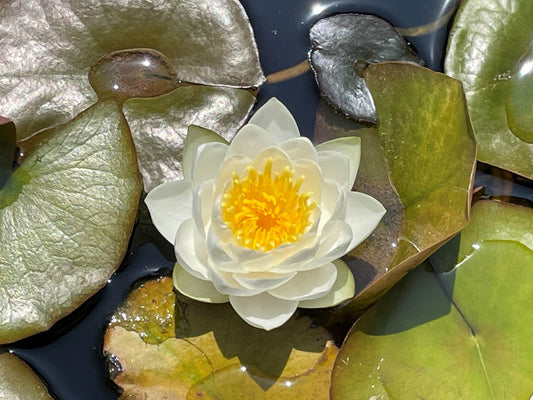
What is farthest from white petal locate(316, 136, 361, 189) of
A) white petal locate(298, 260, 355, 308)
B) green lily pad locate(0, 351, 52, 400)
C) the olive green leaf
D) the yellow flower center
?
green lily pad locate(0, 351, 52, 400)

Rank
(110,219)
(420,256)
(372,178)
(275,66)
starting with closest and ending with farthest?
(420,256) → (110,219) → (372,178) → (275,66)

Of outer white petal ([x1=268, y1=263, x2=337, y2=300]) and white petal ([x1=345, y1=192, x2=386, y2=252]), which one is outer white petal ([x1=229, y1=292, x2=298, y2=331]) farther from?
white petal ([x1=345, y1=192, x2=386, y2=252])

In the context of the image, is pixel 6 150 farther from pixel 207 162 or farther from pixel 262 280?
pixel 262 280

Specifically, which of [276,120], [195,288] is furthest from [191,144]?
[195,288]

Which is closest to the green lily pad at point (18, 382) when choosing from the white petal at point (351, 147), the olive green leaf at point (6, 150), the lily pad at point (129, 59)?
the olive green leaf at point (6, 150)

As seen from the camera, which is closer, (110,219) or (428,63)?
(110,219)

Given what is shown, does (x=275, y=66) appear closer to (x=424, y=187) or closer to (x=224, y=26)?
(x=224, y=26)

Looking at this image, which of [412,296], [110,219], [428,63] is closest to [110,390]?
[110,219]
